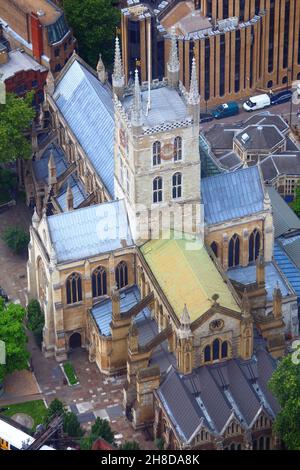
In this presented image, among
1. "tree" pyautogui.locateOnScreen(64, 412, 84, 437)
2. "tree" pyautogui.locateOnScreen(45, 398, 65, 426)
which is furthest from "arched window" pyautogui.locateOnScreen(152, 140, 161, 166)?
"tree" pyautogui.locateOnScreen(64, 412, 84, 437)

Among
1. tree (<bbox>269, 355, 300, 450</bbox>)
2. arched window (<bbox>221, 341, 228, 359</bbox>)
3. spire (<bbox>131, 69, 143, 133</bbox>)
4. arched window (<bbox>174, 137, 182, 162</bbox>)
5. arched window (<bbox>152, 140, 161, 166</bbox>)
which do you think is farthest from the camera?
arched window (<bbox>174, 137, 182, 162</bbox>)

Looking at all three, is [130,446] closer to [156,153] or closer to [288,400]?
[288,400]

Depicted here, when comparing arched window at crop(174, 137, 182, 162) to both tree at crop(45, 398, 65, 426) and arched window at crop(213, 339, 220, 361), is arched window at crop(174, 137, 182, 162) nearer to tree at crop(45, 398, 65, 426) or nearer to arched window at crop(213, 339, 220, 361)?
arched window at crop(213, 339, 220, 361)

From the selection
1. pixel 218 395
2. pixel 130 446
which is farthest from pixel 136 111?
pixel 130 446

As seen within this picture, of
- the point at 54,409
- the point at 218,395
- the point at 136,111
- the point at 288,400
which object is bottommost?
the point at 54,409

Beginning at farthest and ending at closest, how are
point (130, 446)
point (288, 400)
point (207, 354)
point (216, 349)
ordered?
point (216, 349)
point (207, 354)
point (130, 446)
point (288, 400)

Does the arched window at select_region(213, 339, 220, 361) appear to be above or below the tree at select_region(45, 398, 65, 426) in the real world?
above

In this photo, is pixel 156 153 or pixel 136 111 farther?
pixel 156 153
